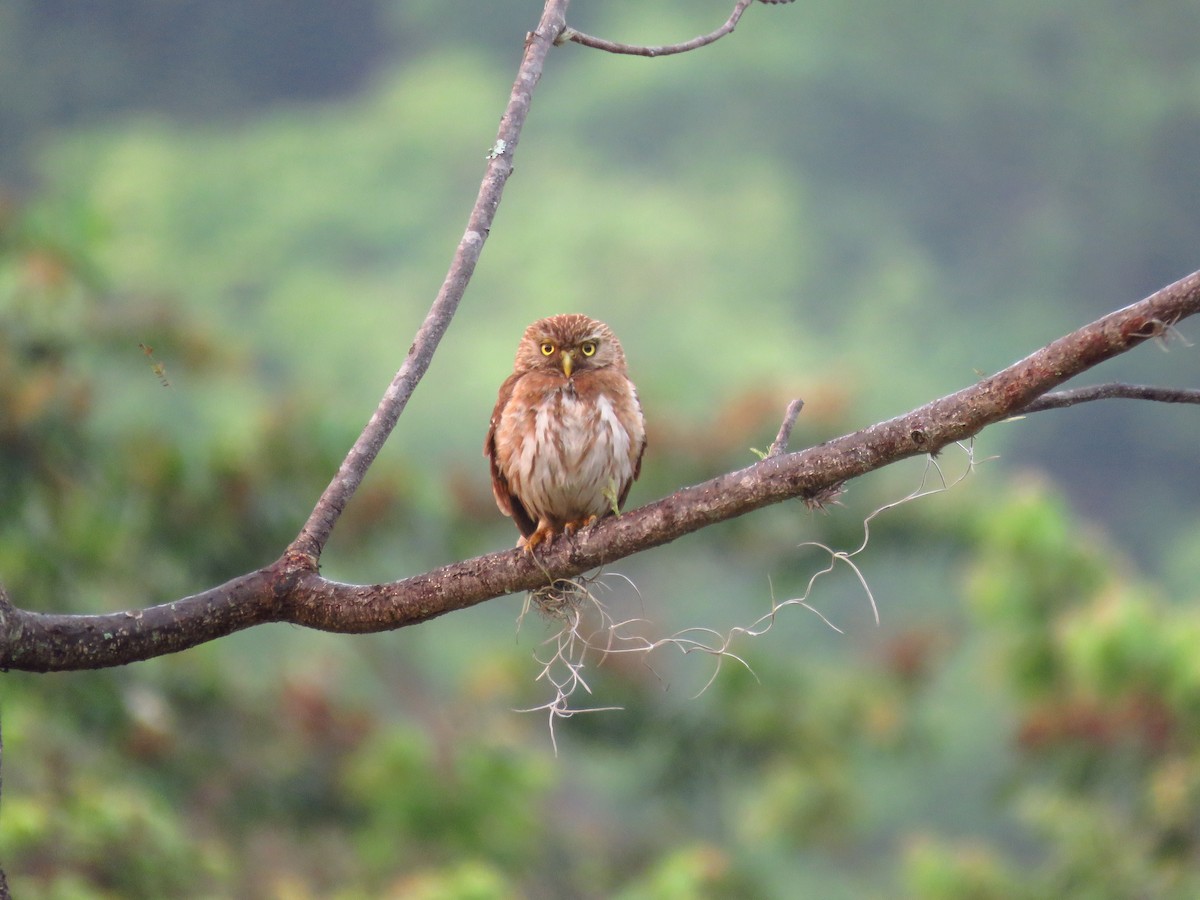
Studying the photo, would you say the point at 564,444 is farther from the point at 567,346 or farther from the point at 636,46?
the point at 636,46

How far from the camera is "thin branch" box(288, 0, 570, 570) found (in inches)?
113

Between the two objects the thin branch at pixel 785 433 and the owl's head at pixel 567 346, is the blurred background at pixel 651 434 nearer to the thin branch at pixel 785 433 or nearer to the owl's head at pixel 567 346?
the thin branch at pixel 785 433

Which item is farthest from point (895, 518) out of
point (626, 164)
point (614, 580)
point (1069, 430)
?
point (626, 164)

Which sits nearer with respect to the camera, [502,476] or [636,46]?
[636,46]

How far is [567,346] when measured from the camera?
4.30 meters

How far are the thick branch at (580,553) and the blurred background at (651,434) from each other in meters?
0.26

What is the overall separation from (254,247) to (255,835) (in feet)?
71.2

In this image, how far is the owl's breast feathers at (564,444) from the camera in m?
3.94

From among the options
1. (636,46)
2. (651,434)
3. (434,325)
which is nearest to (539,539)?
(434,325)

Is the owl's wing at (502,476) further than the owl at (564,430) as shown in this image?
Yes

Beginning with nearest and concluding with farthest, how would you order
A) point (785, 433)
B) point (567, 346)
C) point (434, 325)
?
point (785, 433) < point (434, 325) < point (567, 346)

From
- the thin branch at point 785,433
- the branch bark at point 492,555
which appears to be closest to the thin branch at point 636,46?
the branch bark at point 492,555

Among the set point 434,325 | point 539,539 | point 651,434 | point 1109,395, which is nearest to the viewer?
point 1109,395

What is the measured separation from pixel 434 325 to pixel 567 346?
137 centimetres
